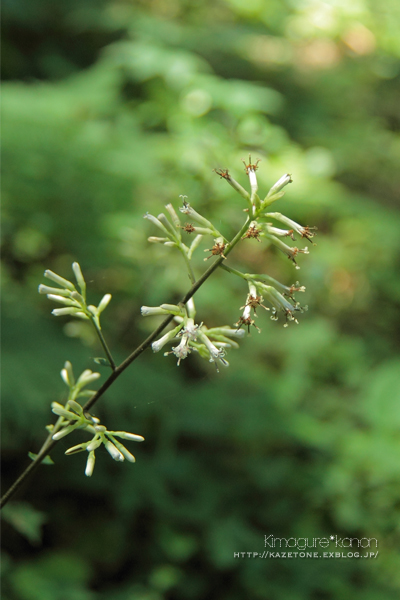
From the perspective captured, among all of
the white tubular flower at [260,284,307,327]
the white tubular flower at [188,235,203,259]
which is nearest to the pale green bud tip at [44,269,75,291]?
the white tubular flower at [188,235,203,259]

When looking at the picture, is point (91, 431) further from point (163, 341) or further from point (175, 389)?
point (175, 389)

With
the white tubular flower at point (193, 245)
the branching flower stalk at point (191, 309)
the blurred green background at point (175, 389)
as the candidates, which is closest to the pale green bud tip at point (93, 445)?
the branching flower stalk at point (191, 309)

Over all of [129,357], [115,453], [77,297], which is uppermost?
[77,297]

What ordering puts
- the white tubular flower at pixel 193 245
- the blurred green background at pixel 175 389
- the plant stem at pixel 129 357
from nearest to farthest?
the plant stem at pixel 129 357, the white tubular flower at pixel 193 245, the blurred green background at pixel 175 389

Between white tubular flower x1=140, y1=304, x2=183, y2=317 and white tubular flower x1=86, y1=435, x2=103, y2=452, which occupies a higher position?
white tubular flower x1=140, y1=304, x2=183, y2=317

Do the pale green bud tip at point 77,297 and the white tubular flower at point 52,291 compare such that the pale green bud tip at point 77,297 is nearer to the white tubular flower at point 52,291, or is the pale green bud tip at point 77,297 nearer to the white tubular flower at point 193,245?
the white tubular flower at point 52,291

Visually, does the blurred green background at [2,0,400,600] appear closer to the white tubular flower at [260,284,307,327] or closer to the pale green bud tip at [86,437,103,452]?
the white tubular flower at [260,284,307,327]

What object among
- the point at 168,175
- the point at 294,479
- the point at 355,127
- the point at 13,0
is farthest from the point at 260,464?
the point at 13,0

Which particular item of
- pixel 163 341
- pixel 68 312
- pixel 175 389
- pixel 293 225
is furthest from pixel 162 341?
pixel 175 389
